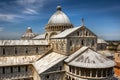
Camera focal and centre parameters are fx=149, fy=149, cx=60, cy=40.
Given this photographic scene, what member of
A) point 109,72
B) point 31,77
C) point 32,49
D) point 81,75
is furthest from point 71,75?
point 32,49

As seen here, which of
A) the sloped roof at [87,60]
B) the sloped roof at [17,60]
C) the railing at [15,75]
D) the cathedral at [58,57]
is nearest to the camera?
the sloped roof at [87,60]

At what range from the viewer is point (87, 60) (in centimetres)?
2891

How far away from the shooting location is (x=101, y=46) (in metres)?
56.1

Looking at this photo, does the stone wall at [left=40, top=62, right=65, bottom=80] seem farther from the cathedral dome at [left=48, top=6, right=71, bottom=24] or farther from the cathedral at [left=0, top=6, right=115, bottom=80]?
the cathedral dome at [left=48, top=6, right=71, bottom=24]

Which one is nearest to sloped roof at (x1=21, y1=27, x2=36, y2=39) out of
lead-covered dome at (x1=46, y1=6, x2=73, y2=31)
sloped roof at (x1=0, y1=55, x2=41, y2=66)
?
lead-covered dome at (x1=46, y1=6, x2=73, y2=31)

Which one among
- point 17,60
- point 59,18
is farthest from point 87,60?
point 59,18

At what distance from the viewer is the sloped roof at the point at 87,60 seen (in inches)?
1102

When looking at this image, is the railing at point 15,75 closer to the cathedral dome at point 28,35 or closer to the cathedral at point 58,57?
the cathedral at point 58,57

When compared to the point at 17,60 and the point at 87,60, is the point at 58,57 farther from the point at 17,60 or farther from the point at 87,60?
the point at 17,60

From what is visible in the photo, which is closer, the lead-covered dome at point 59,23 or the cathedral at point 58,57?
the cathedral at point 58,57

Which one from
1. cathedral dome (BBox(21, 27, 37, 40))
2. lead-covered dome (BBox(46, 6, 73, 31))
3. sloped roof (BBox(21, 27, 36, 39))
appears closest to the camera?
lead-covered dome (BBox(46, 6, 73, 31))

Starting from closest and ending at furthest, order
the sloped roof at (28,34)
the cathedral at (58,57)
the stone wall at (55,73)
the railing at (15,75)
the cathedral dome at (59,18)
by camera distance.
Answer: the cathedral at (58,57) < the stone wall at (55,73) < the railing at (15,75) < the cathedral dome at (59,18) < the sloped roof at (28,34)

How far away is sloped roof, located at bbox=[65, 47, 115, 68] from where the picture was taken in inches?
1102

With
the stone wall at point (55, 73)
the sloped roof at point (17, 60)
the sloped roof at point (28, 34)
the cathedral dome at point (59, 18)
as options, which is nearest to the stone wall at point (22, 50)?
the sloped roof at point (17, 60)
